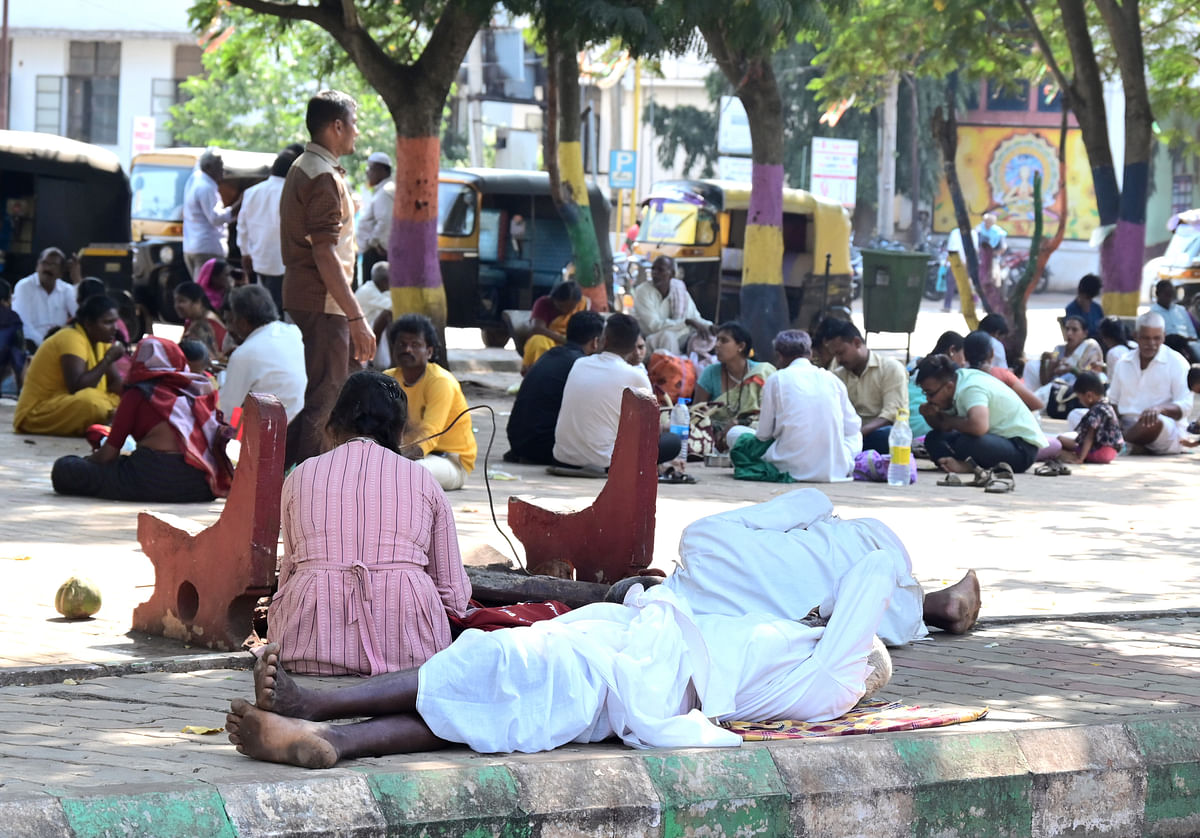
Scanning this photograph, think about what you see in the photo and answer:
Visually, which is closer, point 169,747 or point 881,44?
point 169,747

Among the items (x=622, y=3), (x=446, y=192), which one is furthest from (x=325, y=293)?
(x=446, y=192)

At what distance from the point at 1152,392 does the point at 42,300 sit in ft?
29.9

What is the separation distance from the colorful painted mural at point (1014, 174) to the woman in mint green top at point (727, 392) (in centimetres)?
3543

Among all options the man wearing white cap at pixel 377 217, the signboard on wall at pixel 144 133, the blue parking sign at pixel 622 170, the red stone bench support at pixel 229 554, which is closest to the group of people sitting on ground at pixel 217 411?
the red stone bench support at pixel 229 554

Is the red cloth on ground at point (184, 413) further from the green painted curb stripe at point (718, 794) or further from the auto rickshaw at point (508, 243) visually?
the auto rickshaw at point (508, 243)

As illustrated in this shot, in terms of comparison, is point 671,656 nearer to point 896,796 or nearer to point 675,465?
point 896,796

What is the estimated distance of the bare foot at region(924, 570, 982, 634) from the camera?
636 cm

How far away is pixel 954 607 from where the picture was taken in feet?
20.8

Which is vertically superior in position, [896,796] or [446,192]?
[446,192]

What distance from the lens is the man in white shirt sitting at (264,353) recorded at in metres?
9.21

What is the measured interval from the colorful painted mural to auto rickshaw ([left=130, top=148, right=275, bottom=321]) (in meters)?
28.4

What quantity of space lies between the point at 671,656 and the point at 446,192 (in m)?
16.8

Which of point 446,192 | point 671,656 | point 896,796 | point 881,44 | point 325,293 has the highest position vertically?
point 881,44

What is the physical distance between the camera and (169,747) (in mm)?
4363
